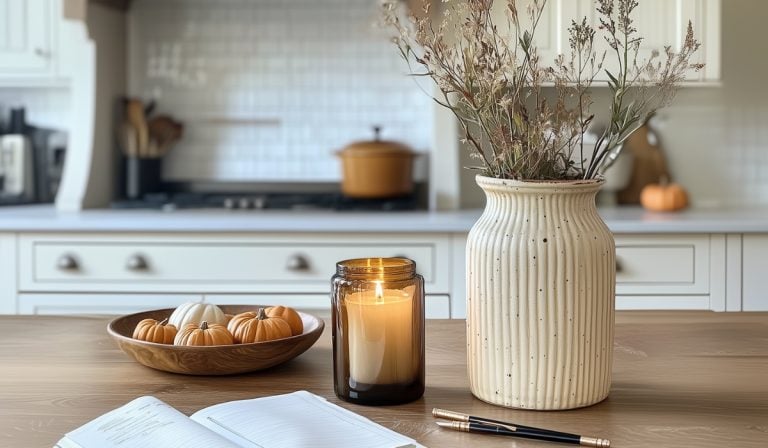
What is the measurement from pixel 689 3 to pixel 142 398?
2.56m

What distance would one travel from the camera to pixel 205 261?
311cm

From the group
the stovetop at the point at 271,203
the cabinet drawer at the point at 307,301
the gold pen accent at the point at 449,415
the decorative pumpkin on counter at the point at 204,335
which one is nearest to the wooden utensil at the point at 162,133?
the stovetop at the point at 271,203

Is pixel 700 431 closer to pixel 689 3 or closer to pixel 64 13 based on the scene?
pixel 689 3

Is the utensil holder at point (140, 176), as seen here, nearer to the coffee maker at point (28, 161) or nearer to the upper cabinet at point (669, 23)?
the coffee maker at point (28, 161)

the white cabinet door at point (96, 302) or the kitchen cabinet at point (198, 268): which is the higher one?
the kitchen cabinet at point (198, 268)

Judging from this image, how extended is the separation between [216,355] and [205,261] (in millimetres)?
1781

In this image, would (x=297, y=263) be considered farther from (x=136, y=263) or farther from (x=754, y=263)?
(x=754, y=263)

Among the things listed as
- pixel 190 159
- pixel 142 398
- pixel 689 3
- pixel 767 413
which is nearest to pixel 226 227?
pixel 190 159

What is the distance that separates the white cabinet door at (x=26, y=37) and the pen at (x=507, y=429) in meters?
2.74

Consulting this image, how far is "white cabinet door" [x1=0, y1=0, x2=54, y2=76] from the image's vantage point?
350 centimetres

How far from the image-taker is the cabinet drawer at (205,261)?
308 cm

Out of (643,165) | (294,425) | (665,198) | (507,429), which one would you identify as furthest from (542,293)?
(643,165)

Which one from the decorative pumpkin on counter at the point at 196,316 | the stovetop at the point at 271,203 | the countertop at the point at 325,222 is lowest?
the decorative pumpkin on counter at the point at 196,316

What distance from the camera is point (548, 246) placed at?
1.21 metres
